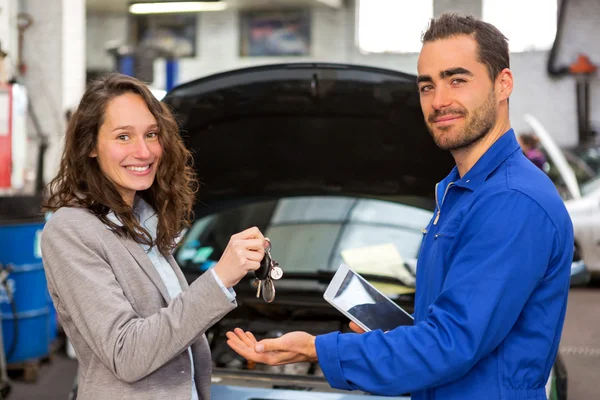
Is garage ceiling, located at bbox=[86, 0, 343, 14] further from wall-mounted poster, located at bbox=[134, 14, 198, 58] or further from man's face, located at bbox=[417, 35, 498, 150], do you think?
man's face, located at bbox=[417, 35, 498, 150]

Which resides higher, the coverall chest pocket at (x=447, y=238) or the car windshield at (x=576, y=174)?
the coverall chest pocket at (x=447, y=238)

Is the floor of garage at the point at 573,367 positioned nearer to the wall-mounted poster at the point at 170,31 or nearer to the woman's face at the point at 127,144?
the woman's face at the point at 127,144

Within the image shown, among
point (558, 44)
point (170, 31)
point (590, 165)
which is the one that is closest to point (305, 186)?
point (590, 165)

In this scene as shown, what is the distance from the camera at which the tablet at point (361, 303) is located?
183 centimetres

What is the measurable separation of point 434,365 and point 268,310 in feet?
5.39

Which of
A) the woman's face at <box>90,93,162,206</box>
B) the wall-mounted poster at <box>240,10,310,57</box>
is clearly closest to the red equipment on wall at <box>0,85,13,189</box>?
the woman's face at <box>90,93,162,206</box>

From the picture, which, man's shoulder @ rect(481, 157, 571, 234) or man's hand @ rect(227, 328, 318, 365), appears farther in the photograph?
man's hand @ rect(227, 328, 318, 365)

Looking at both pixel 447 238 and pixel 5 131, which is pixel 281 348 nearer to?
pixel 447 238

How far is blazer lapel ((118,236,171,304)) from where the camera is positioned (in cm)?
177

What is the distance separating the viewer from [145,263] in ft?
5.84

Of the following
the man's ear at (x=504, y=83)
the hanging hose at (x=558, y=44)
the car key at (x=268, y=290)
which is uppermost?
the hanging hose at (x=558, y=44)

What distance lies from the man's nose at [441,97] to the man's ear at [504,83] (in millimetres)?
114

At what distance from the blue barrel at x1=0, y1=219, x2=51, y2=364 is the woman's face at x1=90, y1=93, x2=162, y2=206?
150 inches

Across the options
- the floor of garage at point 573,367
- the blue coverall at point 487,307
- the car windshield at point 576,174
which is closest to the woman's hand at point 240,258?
the blue coverall at point 487,307
